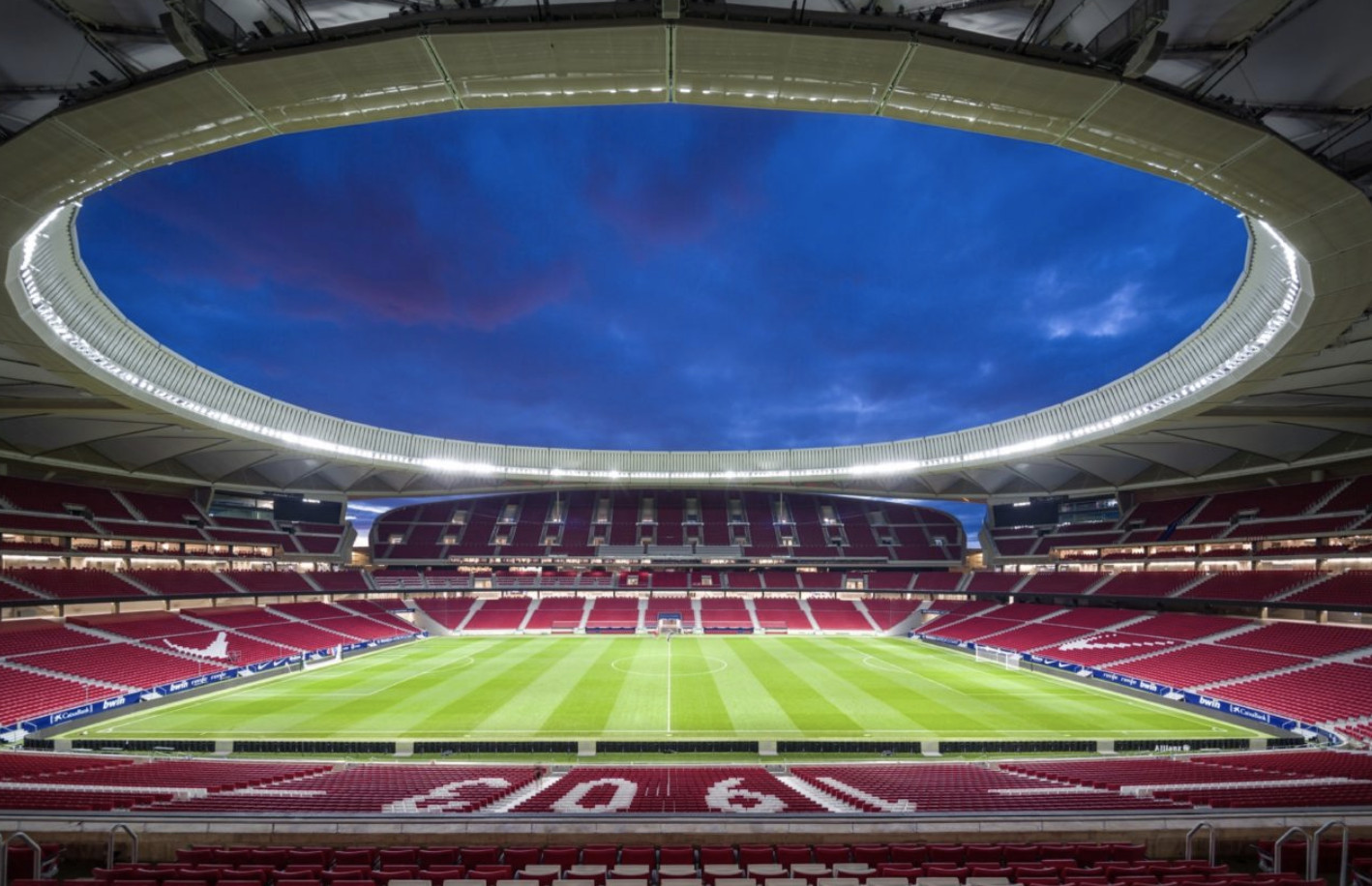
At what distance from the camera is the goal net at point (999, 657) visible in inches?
1644

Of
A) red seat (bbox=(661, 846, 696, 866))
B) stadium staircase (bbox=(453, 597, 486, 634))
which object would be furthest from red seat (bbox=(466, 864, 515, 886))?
stadium staircase (bbox=(453, 597, 486, 634))

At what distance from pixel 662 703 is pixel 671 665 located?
35.8ft

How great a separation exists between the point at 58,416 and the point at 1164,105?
49.9 meters

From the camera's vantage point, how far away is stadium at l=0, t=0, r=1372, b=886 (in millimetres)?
→ 8664

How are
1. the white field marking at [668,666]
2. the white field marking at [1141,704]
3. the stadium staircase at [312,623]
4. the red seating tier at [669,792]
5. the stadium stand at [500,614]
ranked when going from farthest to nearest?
the stadium stand at [500,614] → the stadium staircase at [312,623] → the white field marking at [668,666] → the white field marking at [1141,704] → the red seating tier at [669,792]

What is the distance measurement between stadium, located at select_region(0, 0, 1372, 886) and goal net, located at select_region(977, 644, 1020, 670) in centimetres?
30

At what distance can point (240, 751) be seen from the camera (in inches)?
914

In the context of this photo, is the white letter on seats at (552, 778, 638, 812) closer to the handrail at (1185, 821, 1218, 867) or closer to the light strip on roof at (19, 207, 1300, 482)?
the handrail at (1185, 821, 1218, 867)

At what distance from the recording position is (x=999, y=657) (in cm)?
4338

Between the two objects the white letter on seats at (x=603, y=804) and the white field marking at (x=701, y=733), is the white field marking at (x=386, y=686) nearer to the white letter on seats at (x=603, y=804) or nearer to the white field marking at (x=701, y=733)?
the white field marking at (x=701, y=733)

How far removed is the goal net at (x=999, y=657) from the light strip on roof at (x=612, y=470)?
14.7 metres

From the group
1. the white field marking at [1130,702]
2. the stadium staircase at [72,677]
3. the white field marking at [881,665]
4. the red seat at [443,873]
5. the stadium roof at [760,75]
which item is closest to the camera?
the red seat at [443,873]

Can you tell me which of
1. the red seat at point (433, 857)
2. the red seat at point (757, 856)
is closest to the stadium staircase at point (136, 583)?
the red seat at point (433, 857)

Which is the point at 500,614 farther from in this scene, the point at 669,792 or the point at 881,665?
Answer: the point at 669,792
